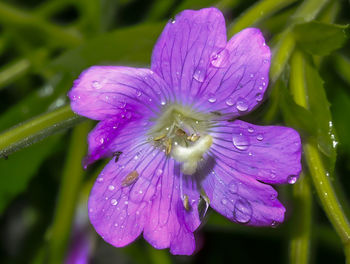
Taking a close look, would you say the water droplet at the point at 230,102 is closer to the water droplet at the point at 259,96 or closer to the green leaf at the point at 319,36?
the water droplet at the point at 259,96

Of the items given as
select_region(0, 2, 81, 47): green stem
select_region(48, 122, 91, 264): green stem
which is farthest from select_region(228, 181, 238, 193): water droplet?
select_region(0, 2, 81, 47): green stem

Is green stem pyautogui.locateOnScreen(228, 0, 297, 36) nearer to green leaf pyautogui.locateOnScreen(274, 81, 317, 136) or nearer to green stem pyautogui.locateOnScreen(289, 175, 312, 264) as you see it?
green leaf pyautogui.locateOnScreen(274, 81, 317, 136)

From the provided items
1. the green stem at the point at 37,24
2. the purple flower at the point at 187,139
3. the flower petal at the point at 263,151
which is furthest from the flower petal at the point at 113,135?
the green stem at the point at 37,24

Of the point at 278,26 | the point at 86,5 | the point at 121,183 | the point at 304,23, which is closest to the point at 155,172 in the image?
the point at 121,183

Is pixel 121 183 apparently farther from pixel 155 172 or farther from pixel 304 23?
pixel 304 23

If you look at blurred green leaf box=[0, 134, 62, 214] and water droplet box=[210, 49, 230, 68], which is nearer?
→ water droplet box=[210, 49, 230, 68]

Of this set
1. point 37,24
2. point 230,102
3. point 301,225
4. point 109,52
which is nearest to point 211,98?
point 230,102
